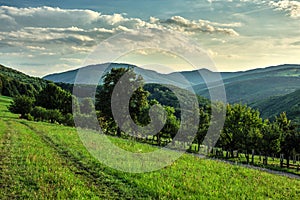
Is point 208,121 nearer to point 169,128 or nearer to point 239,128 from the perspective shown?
point 169,128

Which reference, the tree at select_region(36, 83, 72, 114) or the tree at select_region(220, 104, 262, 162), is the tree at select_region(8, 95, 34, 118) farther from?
the tree at select_region(220, 104, 262, 162)

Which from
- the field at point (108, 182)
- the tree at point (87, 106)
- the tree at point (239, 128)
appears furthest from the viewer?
the tree at point (87, 106)

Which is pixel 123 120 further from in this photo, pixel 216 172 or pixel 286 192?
pixel 286 192

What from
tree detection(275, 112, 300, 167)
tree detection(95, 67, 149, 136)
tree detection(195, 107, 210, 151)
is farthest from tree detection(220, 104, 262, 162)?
tree detection(95, 67, 149, 136)

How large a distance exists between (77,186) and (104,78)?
49.8 meters

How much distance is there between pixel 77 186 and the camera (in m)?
15.6

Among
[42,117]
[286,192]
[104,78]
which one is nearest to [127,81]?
[104,78]

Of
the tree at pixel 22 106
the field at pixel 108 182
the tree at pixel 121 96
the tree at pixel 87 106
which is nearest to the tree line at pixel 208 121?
the tree at pixel 121 96

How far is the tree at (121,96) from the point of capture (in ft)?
196

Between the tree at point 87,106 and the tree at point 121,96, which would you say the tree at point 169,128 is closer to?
the tree at point 121,96

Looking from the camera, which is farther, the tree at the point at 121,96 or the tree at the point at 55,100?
the tree at the point at 55,100

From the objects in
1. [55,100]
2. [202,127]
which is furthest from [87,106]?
[202,127]

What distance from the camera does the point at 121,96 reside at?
5862 cm

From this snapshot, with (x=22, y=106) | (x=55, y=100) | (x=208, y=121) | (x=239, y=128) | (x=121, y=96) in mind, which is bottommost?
(x=22, y=106)
